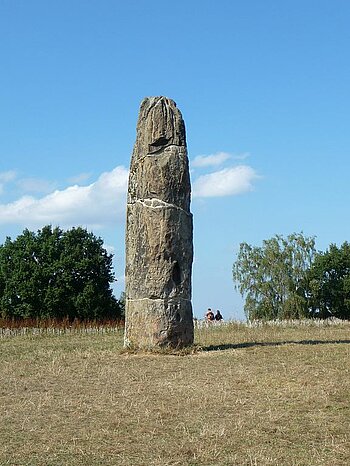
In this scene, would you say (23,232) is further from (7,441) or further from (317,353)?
(7,441)

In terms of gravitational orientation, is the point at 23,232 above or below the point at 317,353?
above

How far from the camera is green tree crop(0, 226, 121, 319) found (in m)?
33.2

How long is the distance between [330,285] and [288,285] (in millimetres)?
3736

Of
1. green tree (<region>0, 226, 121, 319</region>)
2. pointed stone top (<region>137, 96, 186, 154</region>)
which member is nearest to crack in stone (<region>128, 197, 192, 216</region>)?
pointed stone top (<region>137, 96, 186, 154</region>)

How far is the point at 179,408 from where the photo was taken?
912cm

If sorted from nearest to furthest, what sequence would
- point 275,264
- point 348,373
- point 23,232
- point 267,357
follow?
point 348,373, point 267,357, point 23,232, point 275,264

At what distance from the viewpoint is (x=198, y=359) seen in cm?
1370

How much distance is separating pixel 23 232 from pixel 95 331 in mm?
12944

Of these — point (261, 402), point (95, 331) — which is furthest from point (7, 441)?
point (95, 331)

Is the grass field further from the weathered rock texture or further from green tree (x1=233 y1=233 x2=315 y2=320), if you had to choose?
green tree (x1=233 y1=233 x2=315 y2=320)

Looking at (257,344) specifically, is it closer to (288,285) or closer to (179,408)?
(179,408)

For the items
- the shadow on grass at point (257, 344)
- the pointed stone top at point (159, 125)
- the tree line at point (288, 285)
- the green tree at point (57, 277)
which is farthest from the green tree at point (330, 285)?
the pointed stone top at point (159, 125)

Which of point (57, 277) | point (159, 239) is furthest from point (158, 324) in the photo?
point (57, 277)

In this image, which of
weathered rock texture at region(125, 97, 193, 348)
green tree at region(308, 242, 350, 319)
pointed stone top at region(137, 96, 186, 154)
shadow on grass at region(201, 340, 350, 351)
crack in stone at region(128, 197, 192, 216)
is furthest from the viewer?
green tree at region(308, 242, 350, 319)
